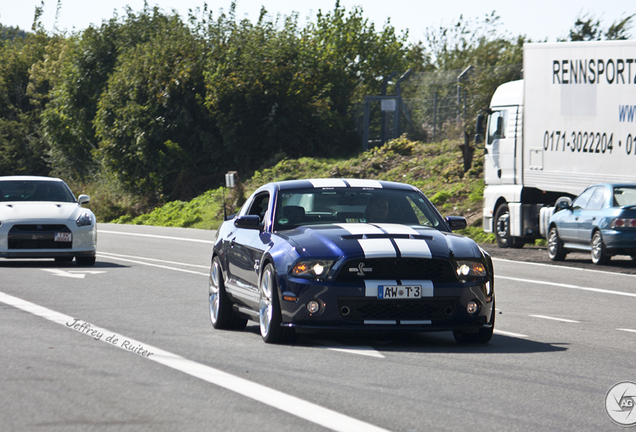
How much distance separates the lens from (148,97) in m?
42.9

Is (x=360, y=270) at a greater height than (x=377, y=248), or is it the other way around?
(x=377, y=248)

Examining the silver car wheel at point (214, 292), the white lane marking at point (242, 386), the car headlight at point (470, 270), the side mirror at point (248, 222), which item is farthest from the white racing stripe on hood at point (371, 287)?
the silver car wheel at point (214, 292)

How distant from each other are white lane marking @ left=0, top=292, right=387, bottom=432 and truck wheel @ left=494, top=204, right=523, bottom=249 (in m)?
15.3

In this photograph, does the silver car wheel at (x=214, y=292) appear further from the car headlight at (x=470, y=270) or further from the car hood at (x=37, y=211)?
the car hood at (x=37, y=211)

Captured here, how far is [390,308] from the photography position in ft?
26.2

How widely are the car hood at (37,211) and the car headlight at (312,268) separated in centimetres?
980

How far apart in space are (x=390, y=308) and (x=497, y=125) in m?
16.3

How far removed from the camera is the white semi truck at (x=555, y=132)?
765 inches

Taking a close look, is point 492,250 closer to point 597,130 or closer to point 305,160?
point 597,130

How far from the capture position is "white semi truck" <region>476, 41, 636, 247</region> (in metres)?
19.4

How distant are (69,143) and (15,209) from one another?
128 feet

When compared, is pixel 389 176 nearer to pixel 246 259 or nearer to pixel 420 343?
pixel 246 259

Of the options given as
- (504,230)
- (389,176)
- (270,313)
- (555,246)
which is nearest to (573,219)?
(555,246)

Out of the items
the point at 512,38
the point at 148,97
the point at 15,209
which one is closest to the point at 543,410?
the point at 15,209
